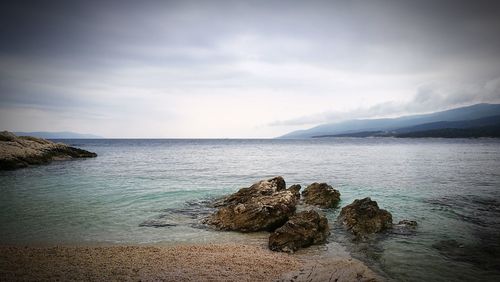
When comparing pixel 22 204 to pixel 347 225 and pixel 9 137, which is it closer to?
pixel 347 225

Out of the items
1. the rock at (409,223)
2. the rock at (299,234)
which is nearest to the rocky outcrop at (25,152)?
Answer: the rock at (299,234)

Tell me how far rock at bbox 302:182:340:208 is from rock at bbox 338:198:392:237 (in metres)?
4.01

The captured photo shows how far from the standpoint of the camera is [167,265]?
929cm

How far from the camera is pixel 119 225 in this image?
14266 mm

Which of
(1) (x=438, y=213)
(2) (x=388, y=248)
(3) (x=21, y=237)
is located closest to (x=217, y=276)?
(2) (x=388, y=248)

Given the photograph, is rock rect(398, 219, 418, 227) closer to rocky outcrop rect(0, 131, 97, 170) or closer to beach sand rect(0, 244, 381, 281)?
beach sand rect(0, 244, 381, 281)

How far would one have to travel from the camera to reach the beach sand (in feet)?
27.7

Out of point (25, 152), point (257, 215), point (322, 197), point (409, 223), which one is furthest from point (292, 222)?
point (25, 152)

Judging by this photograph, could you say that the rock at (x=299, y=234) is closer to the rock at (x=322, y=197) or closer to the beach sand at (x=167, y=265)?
the beach sand at (x=167, y=265)

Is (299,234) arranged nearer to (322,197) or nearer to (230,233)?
(230,233)

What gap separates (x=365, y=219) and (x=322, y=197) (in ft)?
18.6

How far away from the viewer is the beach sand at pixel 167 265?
8.45 meters

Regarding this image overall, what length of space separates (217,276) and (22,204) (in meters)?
17.0

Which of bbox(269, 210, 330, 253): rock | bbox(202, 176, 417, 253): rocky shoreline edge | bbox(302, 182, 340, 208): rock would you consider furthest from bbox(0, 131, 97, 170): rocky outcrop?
bbox(269, 210, 330, 253): rock
